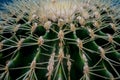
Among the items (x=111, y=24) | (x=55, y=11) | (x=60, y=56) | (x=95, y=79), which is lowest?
(x=95, y=79)

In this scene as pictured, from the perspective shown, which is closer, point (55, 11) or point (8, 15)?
point (55, 11)

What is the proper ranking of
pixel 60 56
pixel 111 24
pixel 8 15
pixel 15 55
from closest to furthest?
1. pixel 60 56
2. pixel 15 55
3. pixel 111 24
4. pixel 8 15

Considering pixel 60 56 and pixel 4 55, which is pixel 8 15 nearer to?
pixel 4 55

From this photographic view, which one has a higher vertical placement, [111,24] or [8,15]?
[8,15]

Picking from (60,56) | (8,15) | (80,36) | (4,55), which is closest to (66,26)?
(80,36)

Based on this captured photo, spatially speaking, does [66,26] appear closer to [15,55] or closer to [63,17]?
[63,17]

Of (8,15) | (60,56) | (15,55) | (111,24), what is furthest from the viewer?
(8,15)

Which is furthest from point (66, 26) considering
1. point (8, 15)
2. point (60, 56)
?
point (8, 15)
